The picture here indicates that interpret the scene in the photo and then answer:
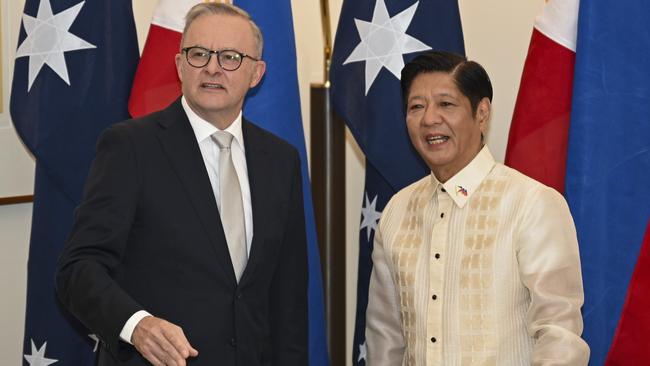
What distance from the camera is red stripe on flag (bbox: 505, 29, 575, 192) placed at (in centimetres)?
280

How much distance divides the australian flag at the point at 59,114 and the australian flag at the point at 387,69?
0.78 m

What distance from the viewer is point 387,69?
301 cm

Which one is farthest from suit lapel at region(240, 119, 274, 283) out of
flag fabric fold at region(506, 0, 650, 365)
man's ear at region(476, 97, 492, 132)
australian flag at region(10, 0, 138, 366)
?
flag fabric fold at region(506, 0, 650, 365)

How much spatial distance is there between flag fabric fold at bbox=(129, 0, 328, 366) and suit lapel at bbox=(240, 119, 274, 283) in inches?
30.8

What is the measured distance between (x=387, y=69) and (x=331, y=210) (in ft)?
3.29

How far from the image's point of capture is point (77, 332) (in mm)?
2988

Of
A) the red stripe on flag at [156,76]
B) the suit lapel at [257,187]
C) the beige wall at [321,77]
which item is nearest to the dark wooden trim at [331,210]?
the beige wall at [321,77]

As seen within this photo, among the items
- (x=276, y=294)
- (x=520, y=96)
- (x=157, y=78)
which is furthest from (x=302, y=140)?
(x=276, y=294)

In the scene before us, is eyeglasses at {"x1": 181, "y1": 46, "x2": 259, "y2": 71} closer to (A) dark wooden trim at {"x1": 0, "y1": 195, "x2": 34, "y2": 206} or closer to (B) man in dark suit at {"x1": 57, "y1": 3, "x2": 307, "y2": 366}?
(B) man in dark suit at {"x1": 57, "y1": 3, "x2": 307, "y2": 366}

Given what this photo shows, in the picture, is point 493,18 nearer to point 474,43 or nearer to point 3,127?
point 474,43

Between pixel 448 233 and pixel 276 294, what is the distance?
46cm

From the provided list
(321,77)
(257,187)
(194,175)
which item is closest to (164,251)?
(194,175)

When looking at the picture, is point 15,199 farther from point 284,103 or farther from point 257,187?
point 257,187

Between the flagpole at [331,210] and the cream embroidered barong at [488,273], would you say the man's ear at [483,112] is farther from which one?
the flagpole at [331,210]
